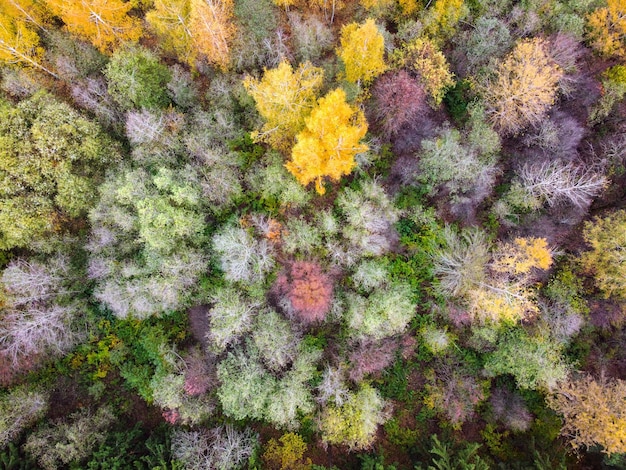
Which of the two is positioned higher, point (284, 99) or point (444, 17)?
point (444, 17)

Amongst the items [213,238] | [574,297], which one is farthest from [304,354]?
[574,297]

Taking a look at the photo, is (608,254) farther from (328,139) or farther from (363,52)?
(363,52)

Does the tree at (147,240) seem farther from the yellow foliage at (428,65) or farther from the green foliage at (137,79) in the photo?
the yellow foliage at (428,65)

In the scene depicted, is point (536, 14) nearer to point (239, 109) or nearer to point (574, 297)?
point (574, 297)

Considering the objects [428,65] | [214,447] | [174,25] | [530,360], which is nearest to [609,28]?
[428,65]

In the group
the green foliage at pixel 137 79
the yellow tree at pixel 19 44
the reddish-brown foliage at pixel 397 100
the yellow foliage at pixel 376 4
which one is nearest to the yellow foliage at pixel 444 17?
the yellow foliage at pixel 376 4

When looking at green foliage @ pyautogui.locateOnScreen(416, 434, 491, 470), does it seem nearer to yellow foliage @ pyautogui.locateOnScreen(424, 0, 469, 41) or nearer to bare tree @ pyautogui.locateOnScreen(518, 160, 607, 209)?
Answer: bare tree @ pyautogui.locateOnScreen(518, 160, 607, 209)
